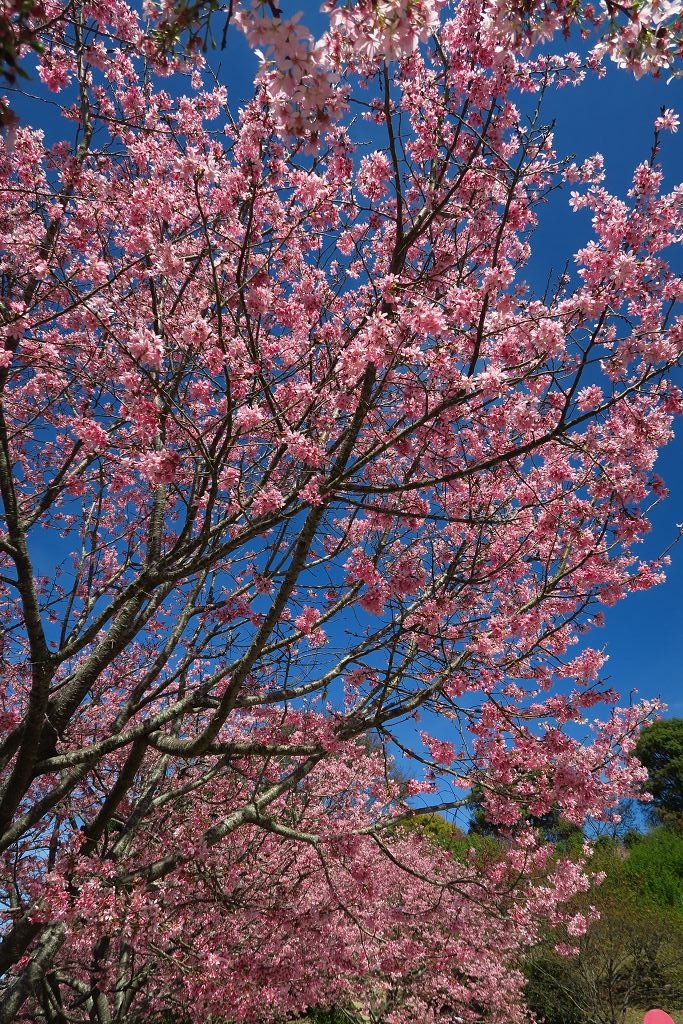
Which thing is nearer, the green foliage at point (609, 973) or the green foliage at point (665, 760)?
the green foliage at point (609, 973)

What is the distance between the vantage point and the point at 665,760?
3800 centimetres

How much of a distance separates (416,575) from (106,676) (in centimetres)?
619

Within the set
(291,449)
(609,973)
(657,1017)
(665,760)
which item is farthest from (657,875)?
(665,760)

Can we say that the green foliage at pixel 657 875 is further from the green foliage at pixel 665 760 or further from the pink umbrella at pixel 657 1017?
the green foliage at pixel 665 760

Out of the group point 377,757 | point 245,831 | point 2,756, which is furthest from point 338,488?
point 377,757

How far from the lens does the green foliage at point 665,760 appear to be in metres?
36.1

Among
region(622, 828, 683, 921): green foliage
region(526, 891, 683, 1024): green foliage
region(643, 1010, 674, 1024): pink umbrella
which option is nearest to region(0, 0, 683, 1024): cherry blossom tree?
region(643, 1010, 674, 1024): pink umbrella

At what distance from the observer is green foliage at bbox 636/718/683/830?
36.1 meters

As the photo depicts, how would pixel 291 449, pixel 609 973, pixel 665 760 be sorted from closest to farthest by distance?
pixel 291 449 → pixel 609 973 → pixel 665 760

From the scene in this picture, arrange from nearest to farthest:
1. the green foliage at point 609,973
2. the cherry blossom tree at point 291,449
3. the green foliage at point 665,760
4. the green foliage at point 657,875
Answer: the cherry blossom tree at point 291,449 < the green foliage at point 609,973 < the green foliage at point 657,875 < the green foliage at point 665,760

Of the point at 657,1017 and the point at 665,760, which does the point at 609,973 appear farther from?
the point at 665,760

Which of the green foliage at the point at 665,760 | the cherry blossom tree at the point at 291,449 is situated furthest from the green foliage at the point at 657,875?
the green foliage at the point at 665,760

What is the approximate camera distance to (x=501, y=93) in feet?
12.8

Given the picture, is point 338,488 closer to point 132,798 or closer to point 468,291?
point 468,291
